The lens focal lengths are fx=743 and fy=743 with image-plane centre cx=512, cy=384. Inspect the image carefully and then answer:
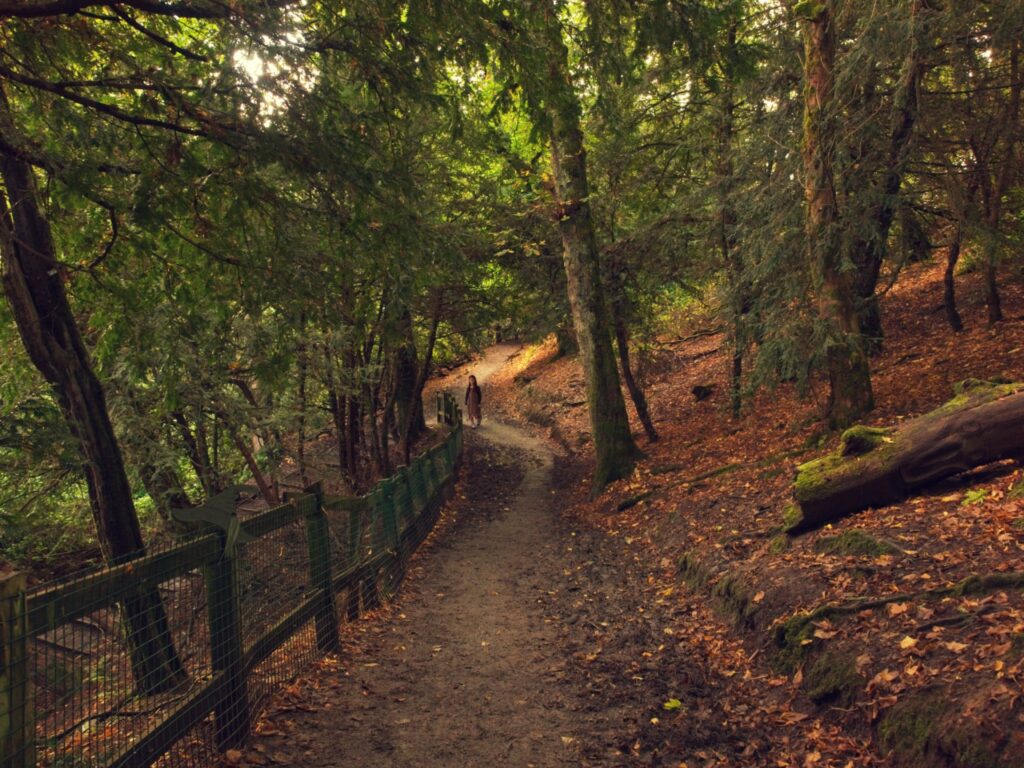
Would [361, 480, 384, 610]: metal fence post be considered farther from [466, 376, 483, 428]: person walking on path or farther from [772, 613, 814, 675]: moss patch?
[466, 376, 483, 428]: person walking on path

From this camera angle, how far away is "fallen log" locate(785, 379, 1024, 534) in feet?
21.0

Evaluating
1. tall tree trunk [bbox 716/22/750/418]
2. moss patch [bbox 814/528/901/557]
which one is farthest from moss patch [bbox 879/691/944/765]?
tall tree trunk [bbox 716/22/750/418]

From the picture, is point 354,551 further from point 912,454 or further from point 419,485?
point 912,454

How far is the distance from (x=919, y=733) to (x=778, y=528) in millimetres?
4192

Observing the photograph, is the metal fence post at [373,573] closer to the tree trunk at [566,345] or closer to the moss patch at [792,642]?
the moss patch at [792,642]

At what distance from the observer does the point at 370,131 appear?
642 cm

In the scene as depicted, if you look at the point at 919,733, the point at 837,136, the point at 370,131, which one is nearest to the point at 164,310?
the point at 370,131

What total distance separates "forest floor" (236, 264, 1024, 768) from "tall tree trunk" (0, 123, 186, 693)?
7.71ft

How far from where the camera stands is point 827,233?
9.84 metres

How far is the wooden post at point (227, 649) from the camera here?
4332 millimetres

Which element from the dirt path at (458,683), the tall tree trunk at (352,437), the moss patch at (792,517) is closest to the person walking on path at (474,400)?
the tall tree trunk at (352,437)

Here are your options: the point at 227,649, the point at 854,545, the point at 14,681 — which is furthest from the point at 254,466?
the point at 14,681

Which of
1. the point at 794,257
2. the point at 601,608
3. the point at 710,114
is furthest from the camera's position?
the point at 710,114

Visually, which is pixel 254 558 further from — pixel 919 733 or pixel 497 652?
pixel 919 733
